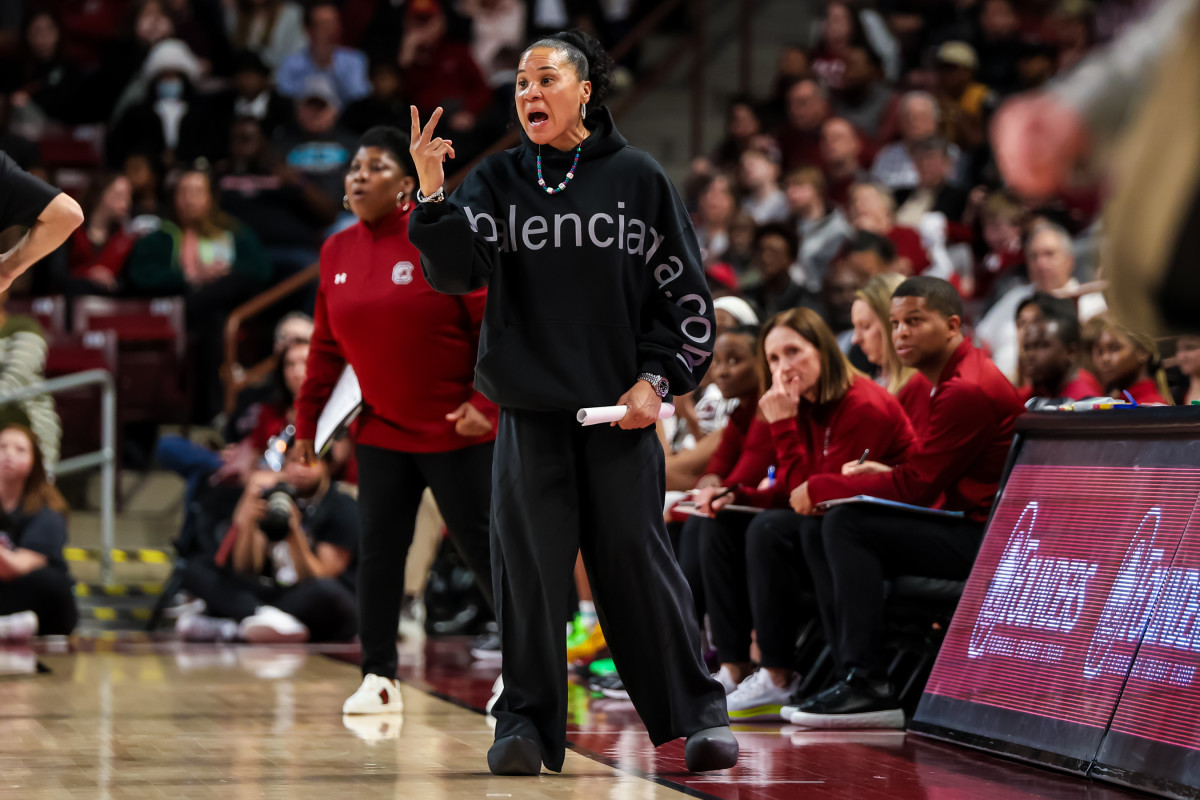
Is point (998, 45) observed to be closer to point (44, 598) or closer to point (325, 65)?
point (325, 65)

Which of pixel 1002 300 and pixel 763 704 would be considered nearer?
pixel 763 704

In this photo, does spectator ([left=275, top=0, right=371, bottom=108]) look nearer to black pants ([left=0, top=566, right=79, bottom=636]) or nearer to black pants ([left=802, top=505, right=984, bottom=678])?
black pants ([left=0, top=566, right=79, bottom=636])

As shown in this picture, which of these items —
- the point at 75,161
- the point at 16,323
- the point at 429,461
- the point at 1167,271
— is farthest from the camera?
the point at 75,161

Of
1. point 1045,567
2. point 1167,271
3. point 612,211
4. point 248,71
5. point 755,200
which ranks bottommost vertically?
point 1045,567

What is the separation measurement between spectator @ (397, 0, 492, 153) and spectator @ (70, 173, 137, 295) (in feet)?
9.37

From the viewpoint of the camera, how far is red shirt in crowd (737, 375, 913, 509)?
18.0 feet

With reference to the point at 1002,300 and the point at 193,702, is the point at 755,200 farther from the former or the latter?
the point at 193,702

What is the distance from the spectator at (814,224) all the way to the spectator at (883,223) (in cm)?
13

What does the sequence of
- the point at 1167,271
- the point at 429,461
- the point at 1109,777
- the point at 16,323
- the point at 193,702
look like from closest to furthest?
the point at 1167,271 < the point at 1109,777 < the point at 429,461 < the point at 193,702 < the point at 16,323

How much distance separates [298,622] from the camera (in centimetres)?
819

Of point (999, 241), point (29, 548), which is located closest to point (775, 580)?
point (29, 548)

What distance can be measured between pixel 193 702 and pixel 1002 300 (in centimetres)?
475

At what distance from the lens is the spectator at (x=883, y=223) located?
9.22 meters

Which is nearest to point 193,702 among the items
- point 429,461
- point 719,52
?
point 429,461
